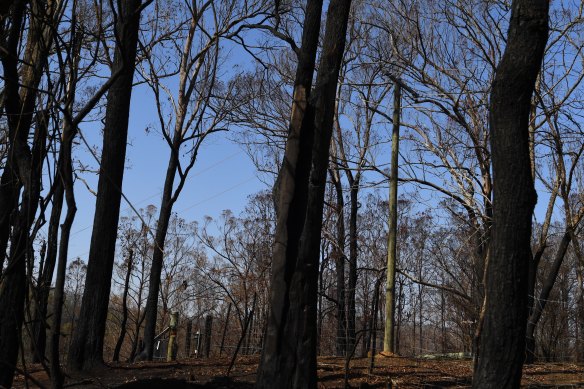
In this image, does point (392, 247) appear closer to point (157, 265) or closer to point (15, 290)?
point (157, 265)

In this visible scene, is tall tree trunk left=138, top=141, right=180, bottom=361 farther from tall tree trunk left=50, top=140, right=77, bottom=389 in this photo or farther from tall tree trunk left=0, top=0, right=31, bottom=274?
tall tree trunk left=50, top=140, right=77, bottom=389

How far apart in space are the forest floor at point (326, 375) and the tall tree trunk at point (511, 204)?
2.50 meters

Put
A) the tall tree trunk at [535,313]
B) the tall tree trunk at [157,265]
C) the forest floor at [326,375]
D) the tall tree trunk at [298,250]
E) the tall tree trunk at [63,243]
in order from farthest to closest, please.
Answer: the tall tree trunk at [535,313] < the tall tree trunk at [157,265] < the forest floor at [326,375] < the tall tree trunk at [298,250] < the tall tree trunk at [63,243]

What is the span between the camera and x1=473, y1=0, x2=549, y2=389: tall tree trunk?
16.1ft

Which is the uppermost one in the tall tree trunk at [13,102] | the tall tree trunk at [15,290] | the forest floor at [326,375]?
the tall tree trunk at [13,102]

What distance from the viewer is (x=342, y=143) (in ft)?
68.9

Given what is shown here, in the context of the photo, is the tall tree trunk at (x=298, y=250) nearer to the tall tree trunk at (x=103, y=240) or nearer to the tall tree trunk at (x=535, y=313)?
the tall tree trunk at (x=103, y=240)

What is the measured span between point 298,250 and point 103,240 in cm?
275

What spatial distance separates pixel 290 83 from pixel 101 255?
38.9ft

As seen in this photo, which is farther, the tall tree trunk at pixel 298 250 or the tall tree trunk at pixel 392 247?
the tall tree trunk at pixel 392 247

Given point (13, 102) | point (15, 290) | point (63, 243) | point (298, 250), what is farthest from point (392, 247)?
point (63, 243)

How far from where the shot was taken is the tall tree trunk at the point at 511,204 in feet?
16.1

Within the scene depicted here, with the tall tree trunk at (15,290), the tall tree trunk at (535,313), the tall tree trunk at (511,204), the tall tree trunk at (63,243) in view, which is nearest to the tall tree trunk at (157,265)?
the tall tree trunk at (15,290)

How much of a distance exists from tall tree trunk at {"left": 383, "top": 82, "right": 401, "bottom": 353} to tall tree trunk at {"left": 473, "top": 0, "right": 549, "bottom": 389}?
514 cm
